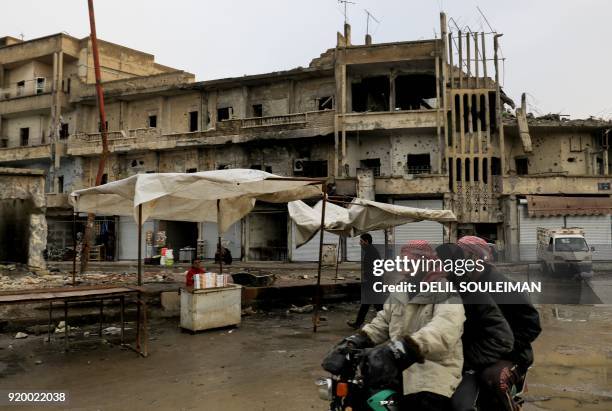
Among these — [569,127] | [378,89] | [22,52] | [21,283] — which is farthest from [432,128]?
[22,52]

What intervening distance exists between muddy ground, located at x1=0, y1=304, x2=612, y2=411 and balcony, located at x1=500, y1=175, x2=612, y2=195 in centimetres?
1577

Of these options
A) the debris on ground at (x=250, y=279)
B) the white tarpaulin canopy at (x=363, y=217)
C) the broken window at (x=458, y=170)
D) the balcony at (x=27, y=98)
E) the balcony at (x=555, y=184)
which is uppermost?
the balcony at (x=27, y=98)

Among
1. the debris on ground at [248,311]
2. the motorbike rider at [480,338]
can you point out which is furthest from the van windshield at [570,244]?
the motorbike rider at [480,338]

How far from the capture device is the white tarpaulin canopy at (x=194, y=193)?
7551mm

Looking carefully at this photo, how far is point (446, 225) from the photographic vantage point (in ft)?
78.5

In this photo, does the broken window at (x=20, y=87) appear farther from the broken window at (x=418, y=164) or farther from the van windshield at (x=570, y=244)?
the van windshield at (x=570, y=244)

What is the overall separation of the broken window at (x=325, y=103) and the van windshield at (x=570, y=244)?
13.8m

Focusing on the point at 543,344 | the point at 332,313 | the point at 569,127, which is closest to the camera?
the point at 543,344

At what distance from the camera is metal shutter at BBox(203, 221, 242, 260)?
Answer: 28.0 m

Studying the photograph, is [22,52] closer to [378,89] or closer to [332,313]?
[378,89]

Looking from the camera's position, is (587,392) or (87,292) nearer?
(587,392)

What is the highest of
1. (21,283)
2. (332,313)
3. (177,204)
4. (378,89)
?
(378,89)

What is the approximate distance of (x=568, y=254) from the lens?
59.4 feet

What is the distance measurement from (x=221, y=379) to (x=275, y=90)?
24362 mm
